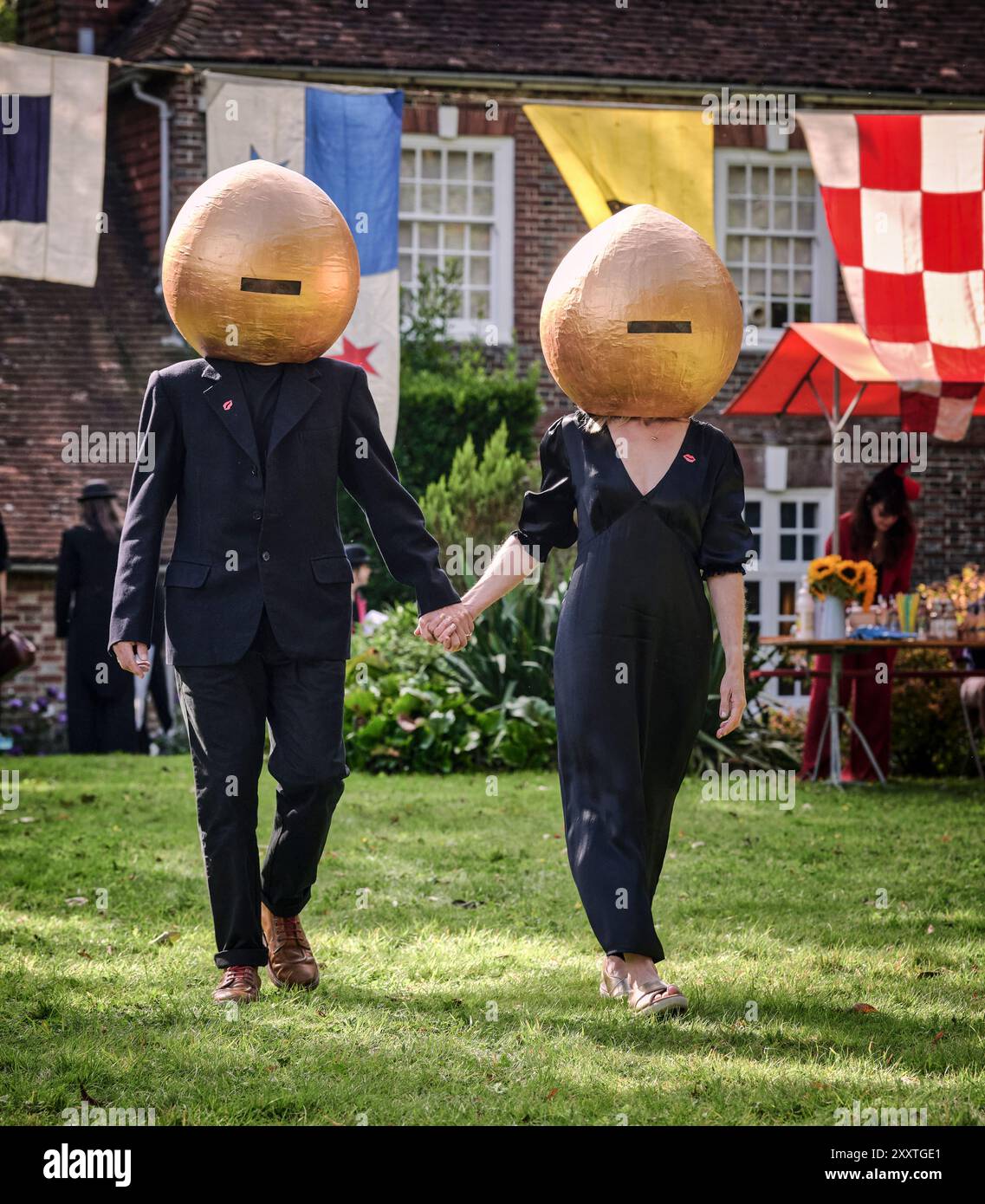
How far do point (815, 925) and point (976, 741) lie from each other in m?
6.49

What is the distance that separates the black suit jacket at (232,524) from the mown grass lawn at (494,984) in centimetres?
101

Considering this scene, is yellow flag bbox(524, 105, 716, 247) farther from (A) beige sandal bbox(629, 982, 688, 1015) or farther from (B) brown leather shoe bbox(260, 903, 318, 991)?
(A) beige sandal bbox(629, 982, 688, 1015)

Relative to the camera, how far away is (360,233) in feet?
37.7

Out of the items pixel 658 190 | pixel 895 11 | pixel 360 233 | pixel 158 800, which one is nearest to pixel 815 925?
pixel 158 800

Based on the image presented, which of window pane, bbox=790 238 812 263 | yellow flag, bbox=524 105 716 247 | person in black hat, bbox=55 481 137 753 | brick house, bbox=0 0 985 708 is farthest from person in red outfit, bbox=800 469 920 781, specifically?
window pane, bbox=790 238 812 263

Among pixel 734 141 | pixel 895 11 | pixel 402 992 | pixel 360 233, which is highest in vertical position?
pixel 895 11

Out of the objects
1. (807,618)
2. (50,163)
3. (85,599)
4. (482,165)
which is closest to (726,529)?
(807,618)

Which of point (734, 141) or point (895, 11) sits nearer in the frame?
point (734, 141)

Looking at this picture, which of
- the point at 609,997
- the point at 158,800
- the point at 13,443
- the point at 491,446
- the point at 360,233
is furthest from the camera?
the point at 13,443

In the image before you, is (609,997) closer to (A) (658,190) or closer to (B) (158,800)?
(B) (158,800)

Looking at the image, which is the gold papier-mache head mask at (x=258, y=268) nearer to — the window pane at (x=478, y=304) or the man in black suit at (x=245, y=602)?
the man in black suit at (x=245, y=602)

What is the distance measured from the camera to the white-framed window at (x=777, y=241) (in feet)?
59.0

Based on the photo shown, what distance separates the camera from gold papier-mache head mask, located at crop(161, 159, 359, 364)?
4.41 metres

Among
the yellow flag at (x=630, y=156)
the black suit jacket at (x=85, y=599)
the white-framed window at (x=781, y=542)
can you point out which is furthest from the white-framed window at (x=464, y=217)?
the yellow flag at (x=630, y=156)
